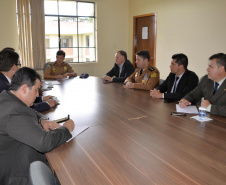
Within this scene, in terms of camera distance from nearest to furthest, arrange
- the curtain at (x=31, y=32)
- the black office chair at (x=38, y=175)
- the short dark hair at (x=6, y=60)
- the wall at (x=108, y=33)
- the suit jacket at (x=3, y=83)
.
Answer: the black office chair at (x=38, y=175)
the suit jacket at (x=3, y=83)
the short dark hair at (x=6, y=60)
the curtain at (x=31, y=32)
the wall at (x=108, y=33)

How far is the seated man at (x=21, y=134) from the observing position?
1.34 m

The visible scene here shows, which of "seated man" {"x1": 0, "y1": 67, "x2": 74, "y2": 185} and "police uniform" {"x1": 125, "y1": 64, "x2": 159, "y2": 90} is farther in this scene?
"police uniform" {"x1": 125, "y1": 64, "x2": 159, "y2": 90}

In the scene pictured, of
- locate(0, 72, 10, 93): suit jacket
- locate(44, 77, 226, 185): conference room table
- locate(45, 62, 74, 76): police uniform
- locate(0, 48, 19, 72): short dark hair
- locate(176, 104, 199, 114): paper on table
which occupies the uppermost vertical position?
locate(0, 48, 19, 72): short dark hair

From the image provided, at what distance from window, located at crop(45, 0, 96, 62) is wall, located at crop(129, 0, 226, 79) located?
179 centimetres

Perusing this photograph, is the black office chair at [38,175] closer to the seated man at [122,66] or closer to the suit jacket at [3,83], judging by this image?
the suit jacket at [3,83]

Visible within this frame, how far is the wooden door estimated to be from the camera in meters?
6.54

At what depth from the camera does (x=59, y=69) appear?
4.92 meters

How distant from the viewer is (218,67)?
2.38m

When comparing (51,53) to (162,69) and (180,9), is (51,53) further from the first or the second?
(180,9)

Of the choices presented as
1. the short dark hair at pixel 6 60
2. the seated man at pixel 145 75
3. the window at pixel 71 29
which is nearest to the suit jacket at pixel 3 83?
the short dark hair at pixel 6 60

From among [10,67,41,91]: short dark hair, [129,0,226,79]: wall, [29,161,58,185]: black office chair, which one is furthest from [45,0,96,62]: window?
[29,161,58,185]: black office chair

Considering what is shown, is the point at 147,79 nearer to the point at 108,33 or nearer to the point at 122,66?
the point at 122,66

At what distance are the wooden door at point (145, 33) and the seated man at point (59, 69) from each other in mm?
2792

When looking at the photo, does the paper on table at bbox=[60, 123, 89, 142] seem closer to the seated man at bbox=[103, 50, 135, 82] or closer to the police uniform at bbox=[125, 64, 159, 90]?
the police uniform at bbox=[125, 64, 159, 90]
